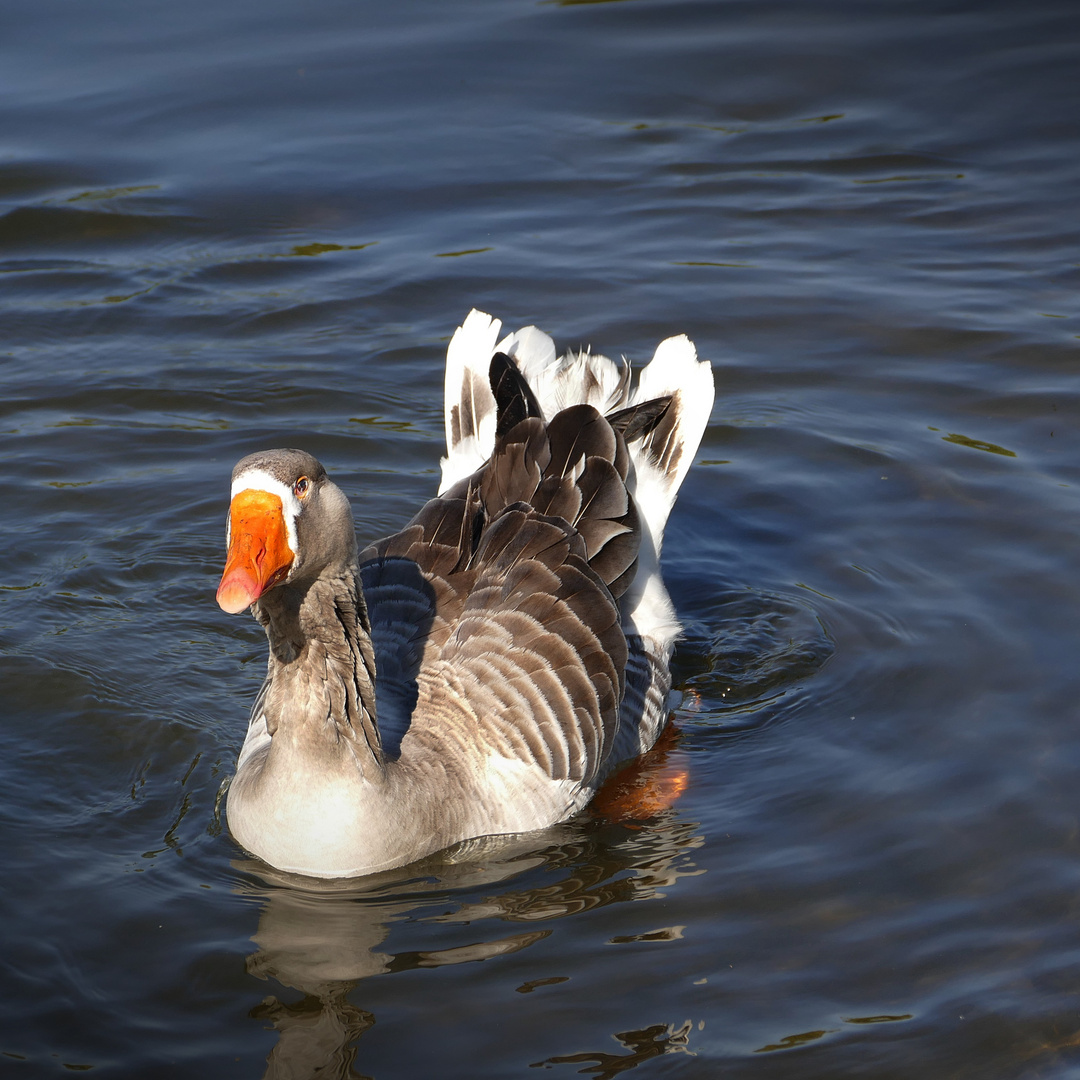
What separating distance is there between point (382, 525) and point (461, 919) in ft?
10.1

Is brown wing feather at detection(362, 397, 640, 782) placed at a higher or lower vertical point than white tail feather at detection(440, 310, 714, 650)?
lower

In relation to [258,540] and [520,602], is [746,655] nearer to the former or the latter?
[520,602]

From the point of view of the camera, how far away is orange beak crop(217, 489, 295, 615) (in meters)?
4.07

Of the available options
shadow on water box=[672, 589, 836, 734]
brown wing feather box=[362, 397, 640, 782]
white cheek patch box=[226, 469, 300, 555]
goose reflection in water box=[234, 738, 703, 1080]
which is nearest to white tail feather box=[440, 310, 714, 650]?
shadow on water box=[672, 589, 836, 734]

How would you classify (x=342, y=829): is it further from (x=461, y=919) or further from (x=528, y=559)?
(x=528, y=559)

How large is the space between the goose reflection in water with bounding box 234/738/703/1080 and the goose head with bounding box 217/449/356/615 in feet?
4.14

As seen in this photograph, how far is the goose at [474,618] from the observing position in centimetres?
468

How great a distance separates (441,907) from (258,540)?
1.61 meters

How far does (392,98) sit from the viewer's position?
12.8m

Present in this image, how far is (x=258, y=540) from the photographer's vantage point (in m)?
4.14

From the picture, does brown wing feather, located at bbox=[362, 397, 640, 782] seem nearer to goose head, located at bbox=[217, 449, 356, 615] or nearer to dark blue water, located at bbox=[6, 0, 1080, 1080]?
dark blue water, located at bbox=[6, 0, 1080, 1080]

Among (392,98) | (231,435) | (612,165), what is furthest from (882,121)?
(231,435)

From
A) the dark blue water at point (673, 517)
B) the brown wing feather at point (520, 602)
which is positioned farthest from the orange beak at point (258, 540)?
the dark blue water at point (673, 517)

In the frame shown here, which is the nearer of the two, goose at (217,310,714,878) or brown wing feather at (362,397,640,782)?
goose at (217,310,714,878)
